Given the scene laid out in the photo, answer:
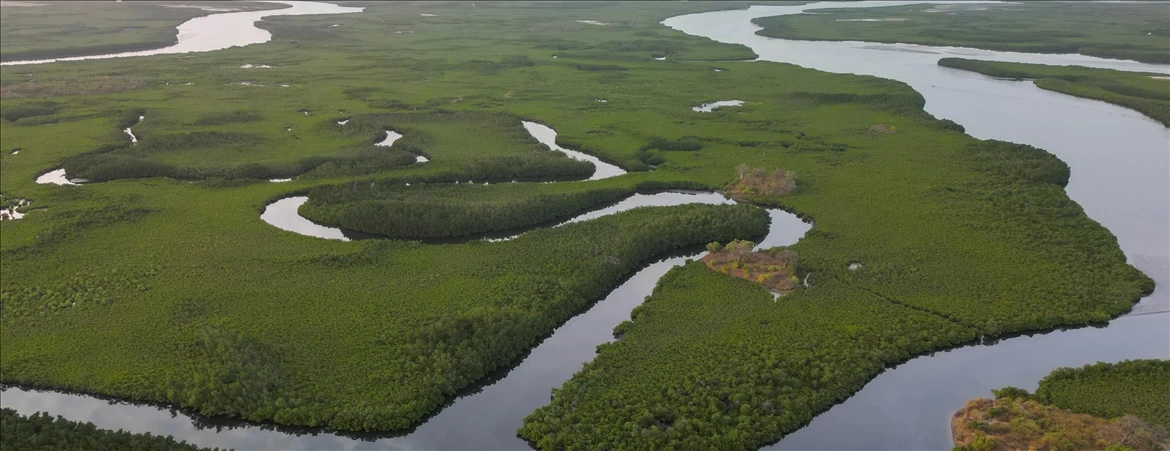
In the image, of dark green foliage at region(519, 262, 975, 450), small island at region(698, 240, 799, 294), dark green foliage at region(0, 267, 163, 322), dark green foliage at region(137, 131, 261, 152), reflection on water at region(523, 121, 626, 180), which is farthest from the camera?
dark green foliage at region(137, 131, 261, 152)

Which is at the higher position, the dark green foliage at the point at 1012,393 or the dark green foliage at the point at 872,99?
the dark green foliage at the point at 872,99

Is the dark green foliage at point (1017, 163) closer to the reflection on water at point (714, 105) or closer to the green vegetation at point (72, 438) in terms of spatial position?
the reflection on water at point (714, 105)

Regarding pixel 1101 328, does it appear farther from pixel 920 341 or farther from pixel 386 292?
pixel 386 292

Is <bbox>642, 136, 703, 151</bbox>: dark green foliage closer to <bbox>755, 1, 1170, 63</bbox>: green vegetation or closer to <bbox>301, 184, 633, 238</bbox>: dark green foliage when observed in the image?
<bbox>301, 184, 633, 238</bbox>: dark green foliage

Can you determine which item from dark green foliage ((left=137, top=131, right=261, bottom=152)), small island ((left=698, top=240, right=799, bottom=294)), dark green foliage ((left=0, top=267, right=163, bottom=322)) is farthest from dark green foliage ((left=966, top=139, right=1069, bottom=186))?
dark green foliage ((left=137, top=131, right=261, bottom=152))

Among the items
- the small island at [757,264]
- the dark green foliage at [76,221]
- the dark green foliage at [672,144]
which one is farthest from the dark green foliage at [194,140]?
the small island at [757,264]

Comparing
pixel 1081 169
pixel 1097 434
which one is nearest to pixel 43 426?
pixel 1097 434
